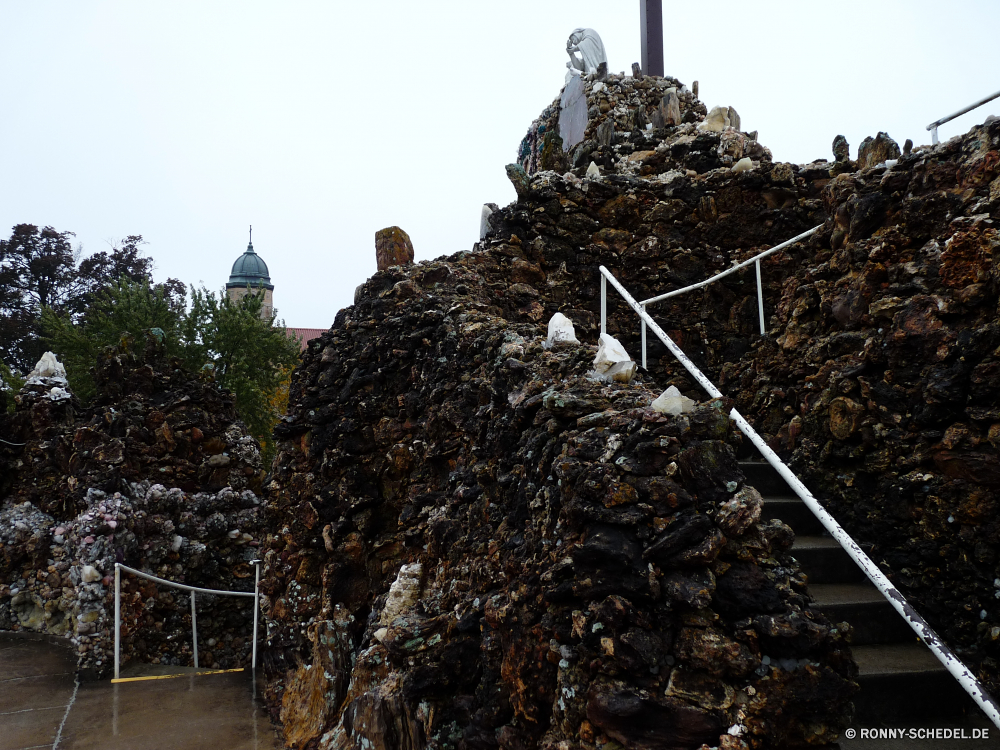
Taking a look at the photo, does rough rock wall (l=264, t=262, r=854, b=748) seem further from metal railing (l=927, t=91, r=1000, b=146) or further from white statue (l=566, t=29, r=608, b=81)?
white statue (l=566, t=29, r=608, b=81)

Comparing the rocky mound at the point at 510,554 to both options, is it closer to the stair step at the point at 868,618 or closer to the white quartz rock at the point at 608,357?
the white quartz rock at the point at 608,357

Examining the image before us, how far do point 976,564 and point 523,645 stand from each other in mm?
1768

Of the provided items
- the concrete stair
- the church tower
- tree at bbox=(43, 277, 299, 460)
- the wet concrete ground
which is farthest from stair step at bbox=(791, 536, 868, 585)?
the church tower

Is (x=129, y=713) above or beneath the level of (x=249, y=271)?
beneath

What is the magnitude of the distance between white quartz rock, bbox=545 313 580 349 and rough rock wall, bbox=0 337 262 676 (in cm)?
540

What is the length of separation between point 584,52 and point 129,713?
8.72 meters

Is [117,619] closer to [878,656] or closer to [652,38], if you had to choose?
[878,656]

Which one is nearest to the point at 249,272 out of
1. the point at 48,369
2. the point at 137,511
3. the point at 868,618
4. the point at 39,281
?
the point at 39,281

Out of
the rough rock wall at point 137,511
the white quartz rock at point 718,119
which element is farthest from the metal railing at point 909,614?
the rough rock wall at point 137,511

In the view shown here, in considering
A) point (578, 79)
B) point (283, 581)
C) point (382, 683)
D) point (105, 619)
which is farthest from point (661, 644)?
point (578, 79)

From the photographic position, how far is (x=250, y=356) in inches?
671

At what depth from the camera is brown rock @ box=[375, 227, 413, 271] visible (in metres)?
5.80

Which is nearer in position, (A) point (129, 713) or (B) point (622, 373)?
(B) point (622, 373)

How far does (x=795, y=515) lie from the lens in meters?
2.91
